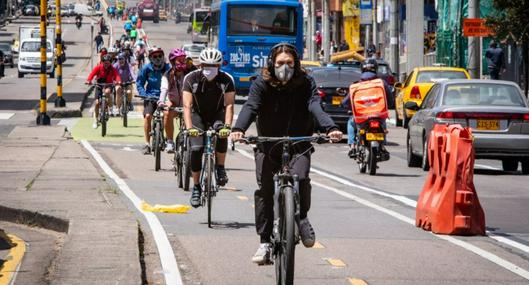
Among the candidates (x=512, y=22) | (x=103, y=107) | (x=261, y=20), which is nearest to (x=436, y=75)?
(x=512, y=22)

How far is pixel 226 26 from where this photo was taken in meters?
49.6

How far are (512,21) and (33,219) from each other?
23100 millimetres

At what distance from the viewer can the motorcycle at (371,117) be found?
2300 centimetres

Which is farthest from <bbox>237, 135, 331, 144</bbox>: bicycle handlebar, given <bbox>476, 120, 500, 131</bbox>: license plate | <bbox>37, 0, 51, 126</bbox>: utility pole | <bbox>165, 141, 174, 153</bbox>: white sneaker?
<bbox>37, 0, 51, 126</bbox>: utility pole

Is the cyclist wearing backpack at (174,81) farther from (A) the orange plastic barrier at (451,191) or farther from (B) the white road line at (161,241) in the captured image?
(A) the orange plastic barrier at (451,191)

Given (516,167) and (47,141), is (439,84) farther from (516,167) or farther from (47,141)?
(47,141)

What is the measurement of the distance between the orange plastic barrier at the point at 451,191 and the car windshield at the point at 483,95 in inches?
315

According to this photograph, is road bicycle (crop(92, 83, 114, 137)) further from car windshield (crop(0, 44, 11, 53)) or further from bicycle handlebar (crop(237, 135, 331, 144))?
car windshield (crop(0, 44, 11, 53))

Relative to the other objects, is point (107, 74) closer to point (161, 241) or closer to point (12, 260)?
point (161, 241)

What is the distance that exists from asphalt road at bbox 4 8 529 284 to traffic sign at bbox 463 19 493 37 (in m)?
12.2

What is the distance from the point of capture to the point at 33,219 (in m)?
15.7

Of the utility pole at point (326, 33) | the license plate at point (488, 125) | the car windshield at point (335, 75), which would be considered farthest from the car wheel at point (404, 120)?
the utility pole at point (326, 33)

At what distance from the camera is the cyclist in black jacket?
35.5 ft

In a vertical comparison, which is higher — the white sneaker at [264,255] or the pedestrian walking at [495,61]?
the pedestrian walking at [495,61]
